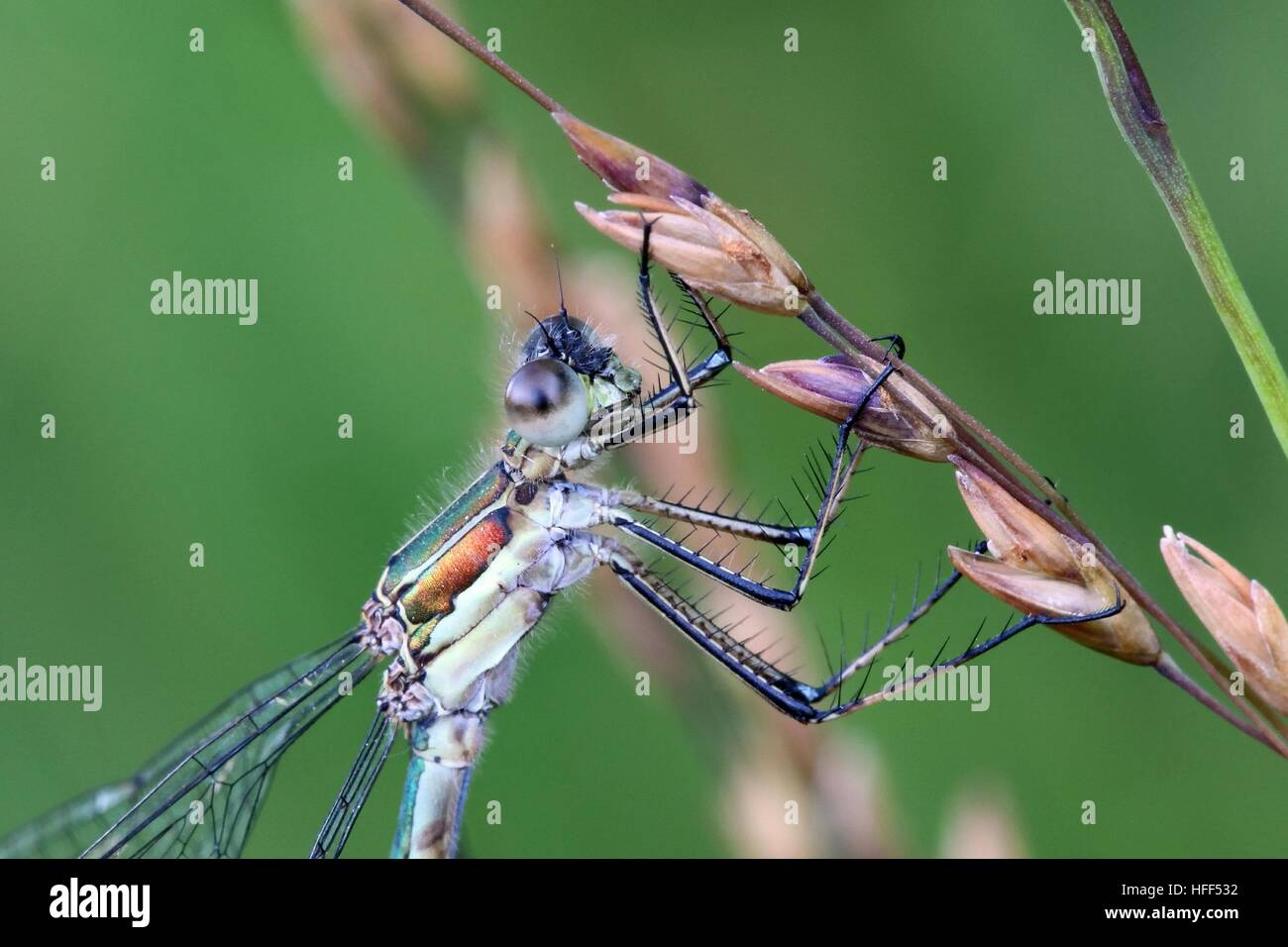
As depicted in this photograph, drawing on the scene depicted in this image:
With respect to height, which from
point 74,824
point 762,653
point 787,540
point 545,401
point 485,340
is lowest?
point 74,824

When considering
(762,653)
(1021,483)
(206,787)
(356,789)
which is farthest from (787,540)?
(206,787)

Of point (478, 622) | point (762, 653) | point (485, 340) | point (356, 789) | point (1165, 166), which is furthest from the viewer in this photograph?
point (485, 340)

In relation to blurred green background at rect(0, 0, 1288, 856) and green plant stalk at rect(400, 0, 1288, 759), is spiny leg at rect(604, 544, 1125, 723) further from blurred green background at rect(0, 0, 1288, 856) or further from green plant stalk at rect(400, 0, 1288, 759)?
blurred green background at rect(0, 0, 1288, 856)

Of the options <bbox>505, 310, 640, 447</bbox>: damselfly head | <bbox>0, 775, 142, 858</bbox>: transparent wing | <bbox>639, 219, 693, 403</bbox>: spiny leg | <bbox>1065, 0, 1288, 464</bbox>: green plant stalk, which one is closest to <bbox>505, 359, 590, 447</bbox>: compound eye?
<bbox>505, 310, 640, 447</bbox>: damselfly head

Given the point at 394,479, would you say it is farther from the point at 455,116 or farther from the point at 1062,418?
the point at 1062,418

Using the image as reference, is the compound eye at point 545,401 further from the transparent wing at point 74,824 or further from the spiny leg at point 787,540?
the transparent wing at point 74,824

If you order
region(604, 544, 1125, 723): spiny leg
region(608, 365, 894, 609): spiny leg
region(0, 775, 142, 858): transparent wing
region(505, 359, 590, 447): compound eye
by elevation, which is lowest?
region(0, 775, 142, 858): transparent wing

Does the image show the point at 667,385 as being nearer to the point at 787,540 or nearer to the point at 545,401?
the point at 545,401

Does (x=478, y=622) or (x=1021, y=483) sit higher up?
(x=1021, y=483)
